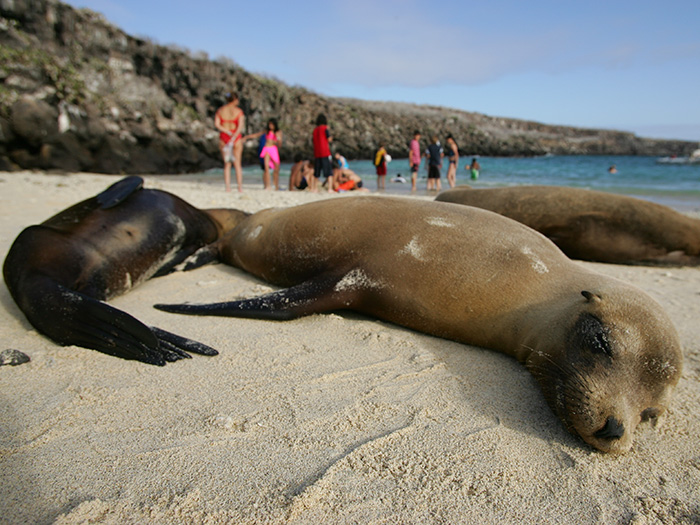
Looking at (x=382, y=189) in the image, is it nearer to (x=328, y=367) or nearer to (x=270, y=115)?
(x=328, y=367)

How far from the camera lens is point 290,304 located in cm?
289

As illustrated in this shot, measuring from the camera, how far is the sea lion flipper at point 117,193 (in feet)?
12.5

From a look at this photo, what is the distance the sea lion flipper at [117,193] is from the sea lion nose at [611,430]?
3587 mm

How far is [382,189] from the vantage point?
45.3 feet

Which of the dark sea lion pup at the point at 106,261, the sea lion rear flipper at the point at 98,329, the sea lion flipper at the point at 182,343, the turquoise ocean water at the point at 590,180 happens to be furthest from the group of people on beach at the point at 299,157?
the sea lion flipper at the point at 182,343

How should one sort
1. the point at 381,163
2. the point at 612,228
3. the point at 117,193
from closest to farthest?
the point at 117,193 < the point at 612,228 < the point at 381,163

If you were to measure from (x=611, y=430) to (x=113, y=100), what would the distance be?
22318 mm

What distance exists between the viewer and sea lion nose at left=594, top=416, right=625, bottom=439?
174cm

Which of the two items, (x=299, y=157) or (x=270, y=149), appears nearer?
(x=270, y=149)

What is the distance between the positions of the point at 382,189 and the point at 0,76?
12.0 m

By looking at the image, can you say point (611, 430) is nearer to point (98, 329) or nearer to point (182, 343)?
point (182, 343)

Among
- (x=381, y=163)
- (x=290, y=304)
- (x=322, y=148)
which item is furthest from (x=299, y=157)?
(x=290, y=304)

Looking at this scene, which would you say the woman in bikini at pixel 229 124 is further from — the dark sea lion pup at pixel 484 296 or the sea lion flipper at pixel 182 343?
the sea lion flipper at pixel 182 343

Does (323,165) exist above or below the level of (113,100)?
below
